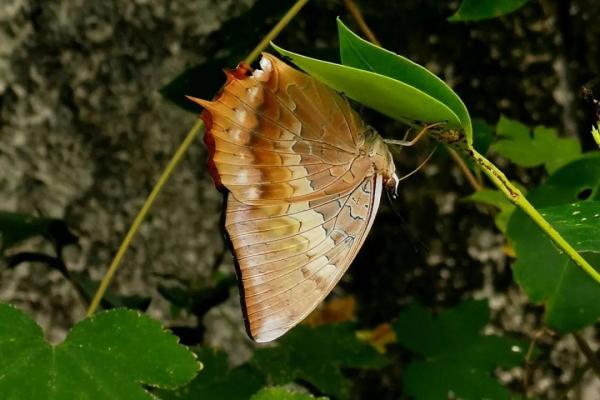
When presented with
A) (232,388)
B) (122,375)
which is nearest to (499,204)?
(232,388)

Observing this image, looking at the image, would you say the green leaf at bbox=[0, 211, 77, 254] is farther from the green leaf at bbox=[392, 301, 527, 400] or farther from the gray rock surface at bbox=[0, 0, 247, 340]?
the green leaf at bbox=[392, 301, 527, 400]

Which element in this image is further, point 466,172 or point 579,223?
point 466,172

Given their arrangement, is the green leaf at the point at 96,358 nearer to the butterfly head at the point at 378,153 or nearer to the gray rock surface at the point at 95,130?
the butterfly head at the point at 378,153

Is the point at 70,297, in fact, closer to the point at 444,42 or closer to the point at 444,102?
the point at 444,42

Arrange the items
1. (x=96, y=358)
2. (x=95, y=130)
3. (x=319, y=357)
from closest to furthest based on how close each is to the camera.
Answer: (x=96, y=358)
(x=319, y=357)
(x=95, y=130)

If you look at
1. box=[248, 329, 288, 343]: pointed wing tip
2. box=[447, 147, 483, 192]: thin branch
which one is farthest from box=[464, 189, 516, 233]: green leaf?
box=[248, 329, 288, 343]: pointed wing tip

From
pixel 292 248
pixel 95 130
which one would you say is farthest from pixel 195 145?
pixel 292 248

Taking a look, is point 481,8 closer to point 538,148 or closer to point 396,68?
point 396,68

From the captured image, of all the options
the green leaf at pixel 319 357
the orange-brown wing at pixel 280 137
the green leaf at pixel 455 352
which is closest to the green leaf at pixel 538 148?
the green leaf at pixel 455 352
